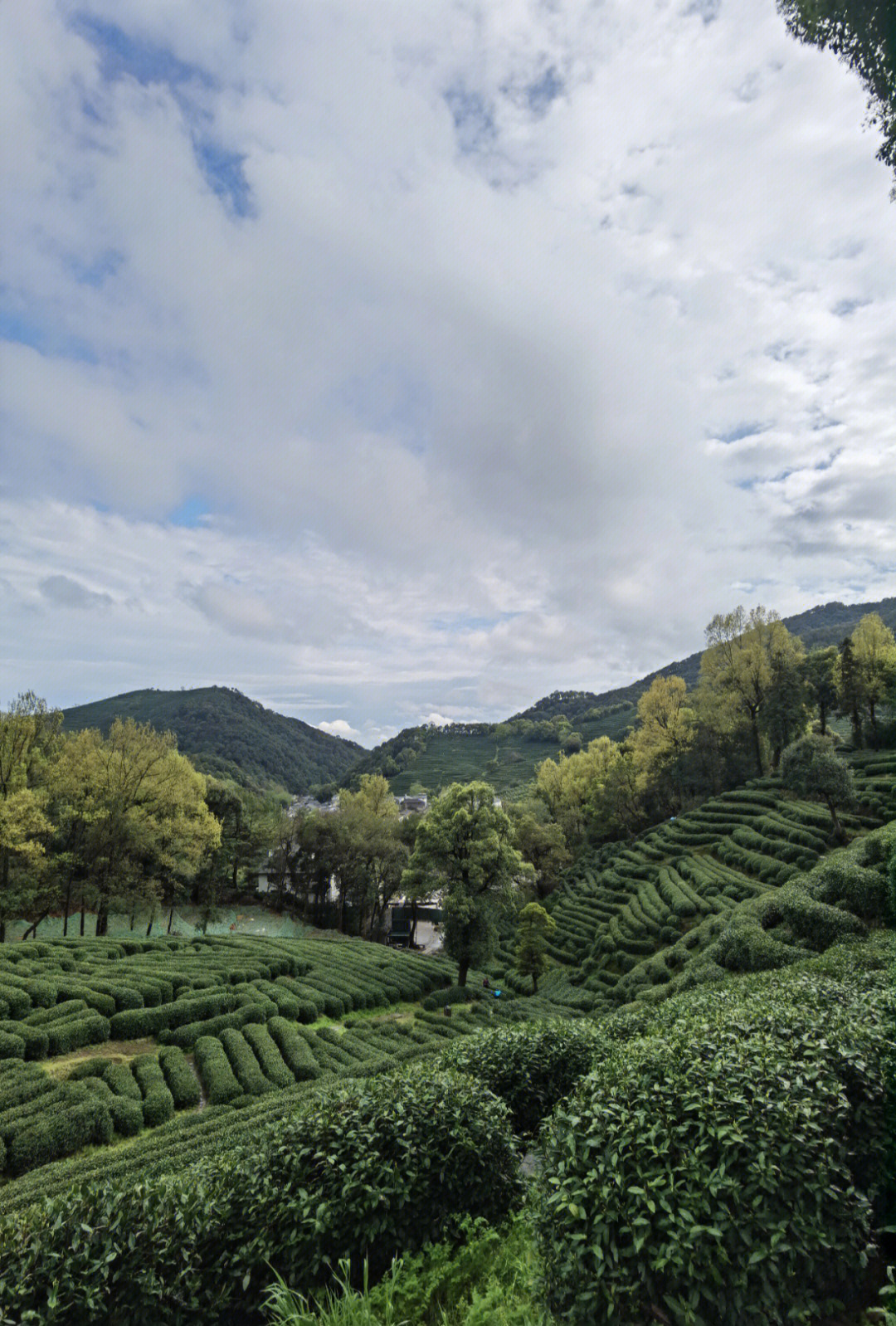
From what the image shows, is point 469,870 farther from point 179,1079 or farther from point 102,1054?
point 102,1054

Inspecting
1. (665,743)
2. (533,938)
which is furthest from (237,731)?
(533,938)

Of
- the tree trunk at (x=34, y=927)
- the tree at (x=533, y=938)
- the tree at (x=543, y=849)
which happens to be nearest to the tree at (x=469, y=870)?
the tree at (x=533, y=938)

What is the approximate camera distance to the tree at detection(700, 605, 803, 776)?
41.9m

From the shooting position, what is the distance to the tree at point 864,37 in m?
7.45

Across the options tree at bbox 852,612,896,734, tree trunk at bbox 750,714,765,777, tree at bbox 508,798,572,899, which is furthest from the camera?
tree at bbox 508,798,572,899

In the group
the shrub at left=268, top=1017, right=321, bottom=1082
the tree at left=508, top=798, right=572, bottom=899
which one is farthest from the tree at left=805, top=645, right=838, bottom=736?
the shrub at left=268, top=1017, right=321, bottom=1082

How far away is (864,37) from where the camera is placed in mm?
7730

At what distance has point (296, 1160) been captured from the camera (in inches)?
223

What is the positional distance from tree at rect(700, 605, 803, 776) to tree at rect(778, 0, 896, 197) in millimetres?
38532

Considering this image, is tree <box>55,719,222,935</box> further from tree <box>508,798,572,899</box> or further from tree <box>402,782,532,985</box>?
tree <box>508,798,572,899</box>

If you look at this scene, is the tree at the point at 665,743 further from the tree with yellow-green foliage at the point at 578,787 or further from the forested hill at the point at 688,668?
the forested hill at the point at 688,668

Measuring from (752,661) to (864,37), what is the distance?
128ft

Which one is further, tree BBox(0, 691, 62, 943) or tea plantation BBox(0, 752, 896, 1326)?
tree BBox(0, 691, 62, 943)

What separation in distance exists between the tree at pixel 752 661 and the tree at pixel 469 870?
80.0 feet
